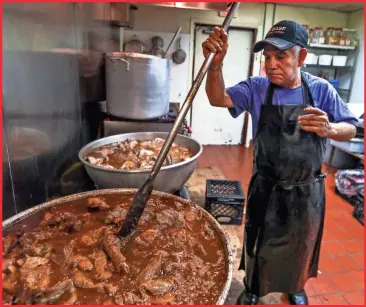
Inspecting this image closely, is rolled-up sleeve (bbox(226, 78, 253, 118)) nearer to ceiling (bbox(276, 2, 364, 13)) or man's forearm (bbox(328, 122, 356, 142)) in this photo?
man's forearm (bbox(328, 122, 356, 142))

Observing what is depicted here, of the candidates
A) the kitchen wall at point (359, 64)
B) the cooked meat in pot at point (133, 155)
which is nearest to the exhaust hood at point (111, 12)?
the cooked meat in pot at point (133, 155)

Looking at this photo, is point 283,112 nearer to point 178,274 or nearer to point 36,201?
point 178,274

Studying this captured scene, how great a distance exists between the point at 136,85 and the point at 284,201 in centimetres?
162

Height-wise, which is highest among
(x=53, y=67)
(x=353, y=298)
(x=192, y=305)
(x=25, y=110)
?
(x=53, y=67)

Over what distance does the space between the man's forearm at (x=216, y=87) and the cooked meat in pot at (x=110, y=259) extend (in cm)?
75

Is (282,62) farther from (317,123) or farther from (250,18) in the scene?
(250,18)

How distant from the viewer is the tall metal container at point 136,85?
2439 mm

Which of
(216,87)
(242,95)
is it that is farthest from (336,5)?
(216,87)

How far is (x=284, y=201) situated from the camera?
166 cm

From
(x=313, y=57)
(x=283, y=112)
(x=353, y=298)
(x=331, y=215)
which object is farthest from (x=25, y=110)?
(x=313, y=57)

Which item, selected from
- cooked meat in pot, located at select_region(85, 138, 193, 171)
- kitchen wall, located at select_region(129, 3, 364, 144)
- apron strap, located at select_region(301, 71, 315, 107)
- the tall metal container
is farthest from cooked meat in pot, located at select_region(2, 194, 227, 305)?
kitchen wall, located at select_region(129, 3, 364, 144)

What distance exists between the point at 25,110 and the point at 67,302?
982mm

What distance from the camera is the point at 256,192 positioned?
1.77 m

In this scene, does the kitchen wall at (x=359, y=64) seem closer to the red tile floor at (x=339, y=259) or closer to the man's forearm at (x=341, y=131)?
the red tile floor at (x=339, y=259)
